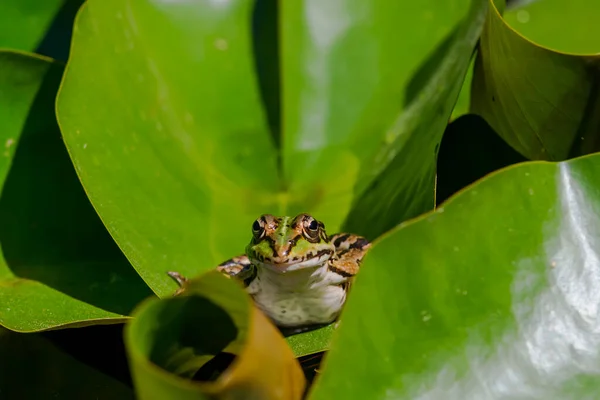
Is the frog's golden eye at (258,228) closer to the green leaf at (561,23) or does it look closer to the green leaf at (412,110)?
the green leaf at (412,110)

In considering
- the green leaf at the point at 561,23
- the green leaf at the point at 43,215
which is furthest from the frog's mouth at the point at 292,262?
the green leaf at the point at 561,23

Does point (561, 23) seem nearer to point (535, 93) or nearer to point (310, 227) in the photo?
point (535, 93)

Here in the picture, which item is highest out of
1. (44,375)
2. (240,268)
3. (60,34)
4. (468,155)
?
(60,34)

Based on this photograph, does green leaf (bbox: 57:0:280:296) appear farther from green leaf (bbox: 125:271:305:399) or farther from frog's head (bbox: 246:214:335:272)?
green leaf (bbox: 125:271:305:399)

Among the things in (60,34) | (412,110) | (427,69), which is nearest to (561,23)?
(427,69)

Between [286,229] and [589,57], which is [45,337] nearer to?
[286,229]

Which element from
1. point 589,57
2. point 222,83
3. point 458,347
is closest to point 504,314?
point 458,347
